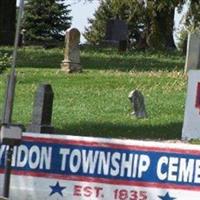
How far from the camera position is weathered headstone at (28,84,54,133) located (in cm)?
1170

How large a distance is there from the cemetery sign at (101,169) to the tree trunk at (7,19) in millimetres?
24078

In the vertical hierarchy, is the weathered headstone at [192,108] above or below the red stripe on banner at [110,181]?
above

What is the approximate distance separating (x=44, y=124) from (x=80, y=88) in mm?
6965

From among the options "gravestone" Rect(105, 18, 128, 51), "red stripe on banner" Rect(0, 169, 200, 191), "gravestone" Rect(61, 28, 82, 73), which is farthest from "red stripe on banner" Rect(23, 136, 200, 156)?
"gravestone" Rect(105, 18, 128, 51)

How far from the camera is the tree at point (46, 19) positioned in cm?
6462

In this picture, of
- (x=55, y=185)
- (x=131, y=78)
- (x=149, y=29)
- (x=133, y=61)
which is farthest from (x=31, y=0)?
(x=55, y=185)

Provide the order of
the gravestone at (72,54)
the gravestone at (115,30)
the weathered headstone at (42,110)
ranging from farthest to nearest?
the gravestone at (115,30), the gravestone at (72,54), the weathered headstone at (42,110)

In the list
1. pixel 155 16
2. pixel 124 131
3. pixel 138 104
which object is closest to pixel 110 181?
pixel 124 131

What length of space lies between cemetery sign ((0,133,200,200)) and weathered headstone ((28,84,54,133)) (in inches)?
119

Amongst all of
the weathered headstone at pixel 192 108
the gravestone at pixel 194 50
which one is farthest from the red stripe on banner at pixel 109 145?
the gravestone at pixel 194 50

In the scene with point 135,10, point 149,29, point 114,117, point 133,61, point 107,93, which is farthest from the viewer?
point 149,29

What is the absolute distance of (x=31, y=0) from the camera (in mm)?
64688

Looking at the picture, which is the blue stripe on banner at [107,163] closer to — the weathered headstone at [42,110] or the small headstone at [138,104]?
the weathered headstone at [42,110]

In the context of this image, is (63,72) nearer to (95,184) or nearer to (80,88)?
(80,88)
